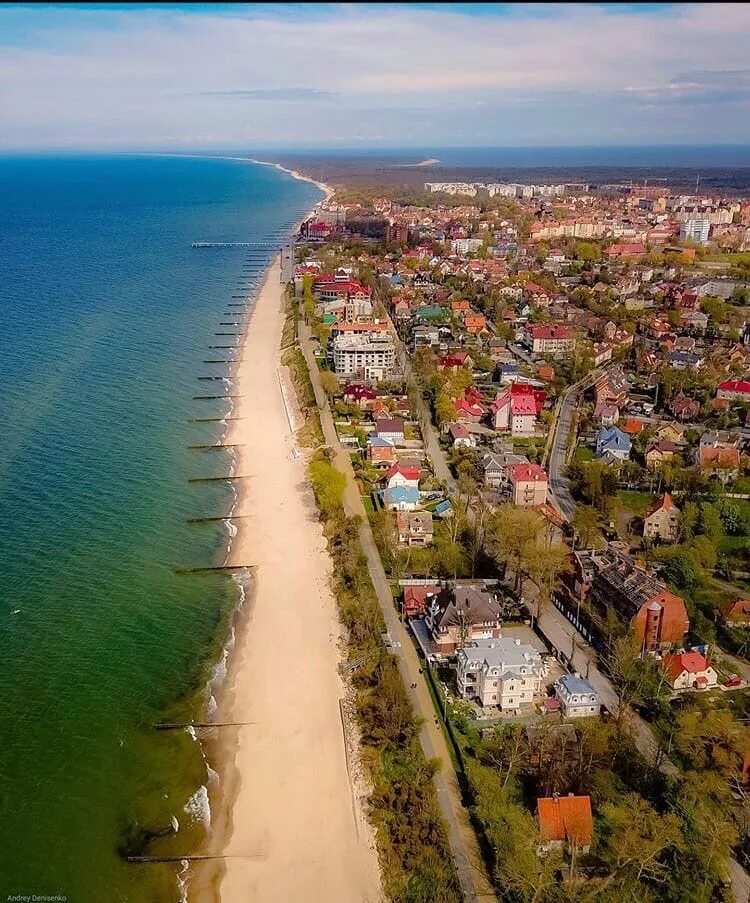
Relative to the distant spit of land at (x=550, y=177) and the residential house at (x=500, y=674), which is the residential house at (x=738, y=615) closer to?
the residential house at (x=500, y=674)

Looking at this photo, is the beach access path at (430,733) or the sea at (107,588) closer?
the beach access path at (430,733)

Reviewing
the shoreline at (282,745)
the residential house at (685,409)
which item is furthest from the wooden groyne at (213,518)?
the residential house at (685,409)

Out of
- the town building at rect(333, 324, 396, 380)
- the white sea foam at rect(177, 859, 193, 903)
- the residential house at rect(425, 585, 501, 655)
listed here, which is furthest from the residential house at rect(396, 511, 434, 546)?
the town building at rect(333, 324, 396, 380)

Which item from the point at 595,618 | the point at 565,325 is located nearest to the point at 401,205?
the point at 565,325

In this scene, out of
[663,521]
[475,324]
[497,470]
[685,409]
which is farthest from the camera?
[475,324]

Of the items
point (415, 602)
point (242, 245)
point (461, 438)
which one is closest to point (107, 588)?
point (415, 602)

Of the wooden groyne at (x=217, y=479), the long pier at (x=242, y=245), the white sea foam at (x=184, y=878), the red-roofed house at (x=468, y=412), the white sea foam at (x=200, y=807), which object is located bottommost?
the white sea foam at (x=184, y=878)

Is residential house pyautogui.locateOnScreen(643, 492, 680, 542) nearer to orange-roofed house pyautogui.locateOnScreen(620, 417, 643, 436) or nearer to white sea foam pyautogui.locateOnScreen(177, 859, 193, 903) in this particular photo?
orange-roofed house pyautogui.locateOnScreen(620, 417, 643, 436)

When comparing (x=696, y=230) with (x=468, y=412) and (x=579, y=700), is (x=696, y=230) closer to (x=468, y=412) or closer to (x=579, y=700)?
(x=468, y=412)

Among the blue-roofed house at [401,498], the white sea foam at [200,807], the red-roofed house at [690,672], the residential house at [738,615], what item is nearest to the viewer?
the white sea foam at [200,807]
